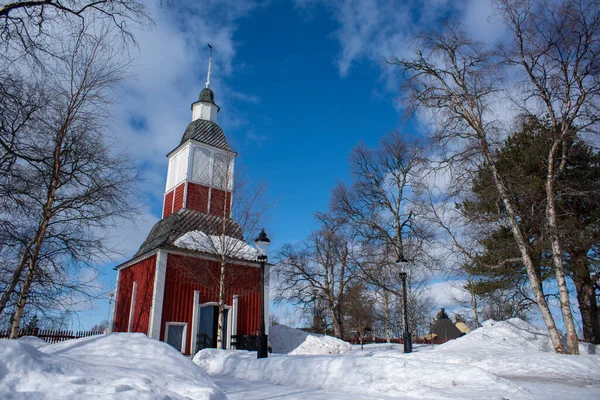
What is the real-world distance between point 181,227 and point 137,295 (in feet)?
12.2

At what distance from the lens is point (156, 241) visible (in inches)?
724

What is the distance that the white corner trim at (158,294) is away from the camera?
1594cm

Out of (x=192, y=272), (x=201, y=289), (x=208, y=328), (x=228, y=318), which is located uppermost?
(x=192, y=272)

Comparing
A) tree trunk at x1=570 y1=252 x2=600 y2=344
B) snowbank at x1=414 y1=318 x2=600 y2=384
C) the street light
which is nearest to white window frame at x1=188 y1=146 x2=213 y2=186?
the street light

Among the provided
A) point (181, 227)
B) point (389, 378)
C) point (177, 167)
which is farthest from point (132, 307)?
point (389, 378)

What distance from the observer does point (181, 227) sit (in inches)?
739

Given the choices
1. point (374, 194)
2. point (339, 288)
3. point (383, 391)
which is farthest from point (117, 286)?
point (383, 391)

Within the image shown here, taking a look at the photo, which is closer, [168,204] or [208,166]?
[208,166]

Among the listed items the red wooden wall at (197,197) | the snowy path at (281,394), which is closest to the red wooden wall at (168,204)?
the red wooden wall at (197,197)

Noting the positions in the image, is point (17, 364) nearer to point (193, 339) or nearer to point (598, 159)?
point (193, 339)

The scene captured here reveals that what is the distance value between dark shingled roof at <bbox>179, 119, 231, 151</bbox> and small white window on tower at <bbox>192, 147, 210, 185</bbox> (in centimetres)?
67

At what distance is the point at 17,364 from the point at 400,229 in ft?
54.6

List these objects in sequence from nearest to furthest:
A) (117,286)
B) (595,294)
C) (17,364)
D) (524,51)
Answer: (17,364), (524,51), (595,294), (117,286)

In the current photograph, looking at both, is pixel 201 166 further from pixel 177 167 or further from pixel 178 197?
pixel 178 197
